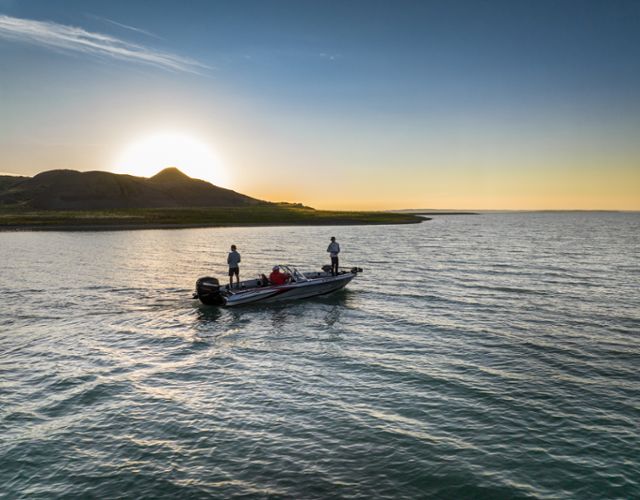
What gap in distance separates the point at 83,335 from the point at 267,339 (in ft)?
27.3

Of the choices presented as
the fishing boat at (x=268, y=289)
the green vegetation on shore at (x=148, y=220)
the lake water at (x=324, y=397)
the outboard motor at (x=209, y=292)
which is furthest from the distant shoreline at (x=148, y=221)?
the outboard motor at (x=209, y=292)

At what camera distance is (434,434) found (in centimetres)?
1173

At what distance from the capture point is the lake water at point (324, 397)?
998cm

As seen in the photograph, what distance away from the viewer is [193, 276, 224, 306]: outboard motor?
26625mm

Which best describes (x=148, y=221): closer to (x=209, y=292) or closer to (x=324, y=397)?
(x=209, y=292)

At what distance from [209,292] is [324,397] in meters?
14.3

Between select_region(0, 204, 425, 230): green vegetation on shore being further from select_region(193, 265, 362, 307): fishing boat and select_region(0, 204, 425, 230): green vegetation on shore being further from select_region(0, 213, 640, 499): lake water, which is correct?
select_region(193, 265, 362, 307): fishing boat

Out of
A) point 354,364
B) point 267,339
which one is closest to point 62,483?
point 354,364

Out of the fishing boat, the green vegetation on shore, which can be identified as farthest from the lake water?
the green vegetation on shore

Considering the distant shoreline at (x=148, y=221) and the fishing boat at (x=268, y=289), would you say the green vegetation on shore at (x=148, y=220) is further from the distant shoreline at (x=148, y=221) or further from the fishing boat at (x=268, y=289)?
the fishing boat at (x=268, y=289)

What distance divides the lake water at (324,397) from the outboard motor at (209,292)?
0.54 metres

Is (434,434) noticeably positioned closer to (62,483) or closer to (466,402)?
(466,402)

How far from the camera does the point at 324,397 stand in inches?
553

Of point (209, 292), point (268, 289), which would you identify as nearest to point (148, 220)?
point (268, 289)
